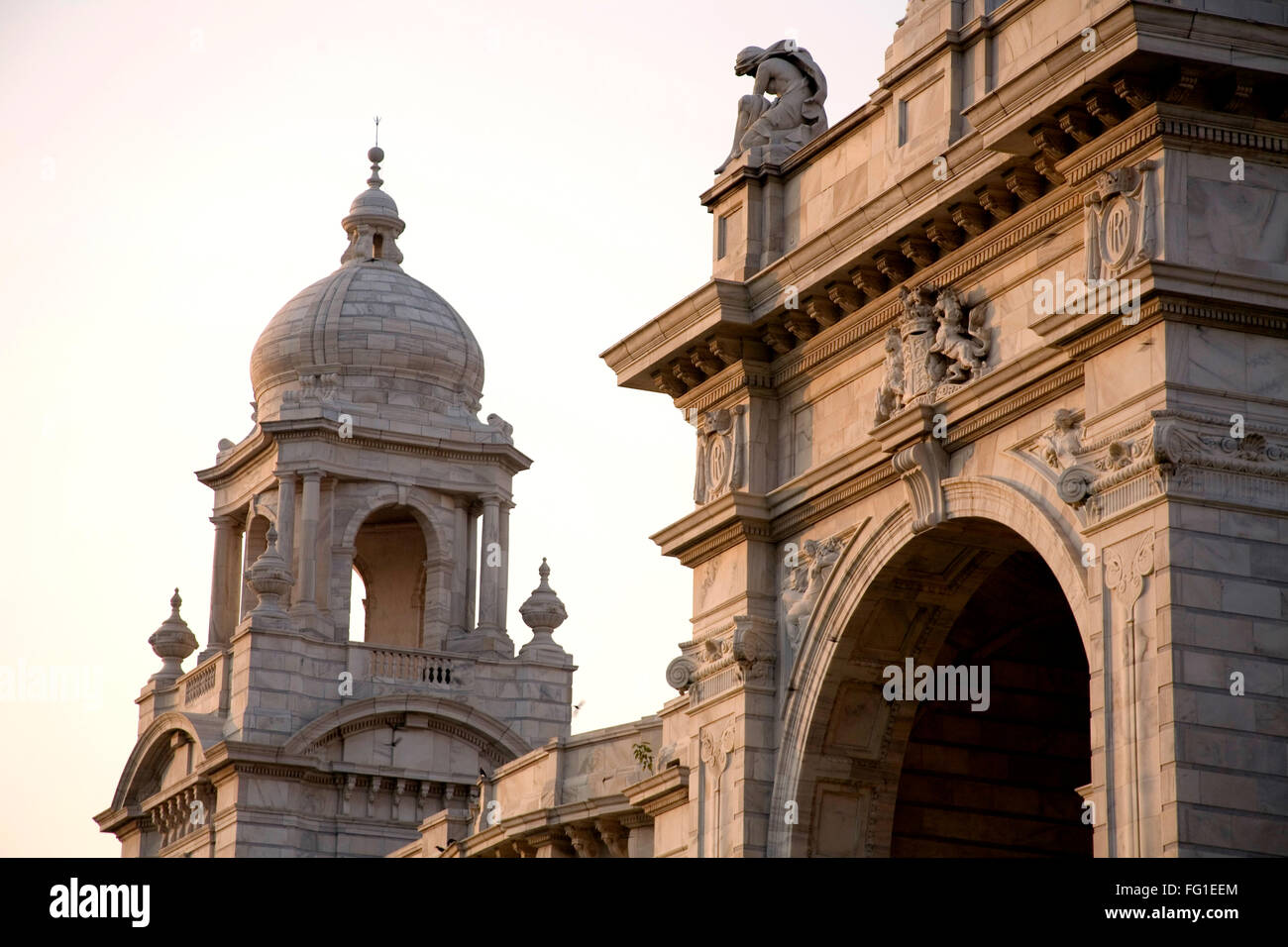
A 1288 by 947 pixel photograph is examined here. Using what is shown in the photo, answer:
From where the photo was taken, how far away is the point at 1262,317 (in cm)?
3059

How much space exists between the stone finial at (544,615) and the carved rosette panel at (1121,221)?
40.4 meters

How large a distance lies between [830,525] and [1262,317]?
7.35 metres

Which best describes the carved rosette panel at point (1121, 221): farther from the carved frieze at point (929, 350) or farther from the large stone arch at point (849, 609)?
the large stone arch at point (849, 609)

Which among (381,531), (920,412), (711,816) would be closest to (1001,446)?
(920,412)

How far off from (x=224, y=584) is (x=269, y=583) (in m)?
4.47

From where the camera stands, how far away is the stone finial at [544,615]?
2803 inches

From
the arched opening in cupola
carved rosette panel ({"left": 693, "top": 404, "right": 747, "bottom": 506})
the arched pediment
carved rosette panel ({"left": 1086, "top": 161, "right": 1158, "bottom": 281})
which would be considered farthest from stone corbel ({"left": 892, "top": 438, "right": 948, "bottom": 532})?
the arched opening in cupola

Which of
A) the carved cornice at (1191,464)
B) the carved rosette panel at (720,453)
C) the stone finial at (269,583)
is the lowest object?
the carved cornice at (1191,464)

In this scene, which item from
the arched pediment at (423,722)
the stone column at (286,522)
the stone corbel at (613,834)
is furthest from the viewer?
the stone column at (286,522)

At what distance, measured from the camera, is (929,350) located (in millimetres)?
34312

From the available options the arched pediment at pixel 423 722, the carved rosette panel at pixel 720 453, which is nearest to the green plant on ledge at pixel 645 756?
the carved rosette panel at pixel 720 453

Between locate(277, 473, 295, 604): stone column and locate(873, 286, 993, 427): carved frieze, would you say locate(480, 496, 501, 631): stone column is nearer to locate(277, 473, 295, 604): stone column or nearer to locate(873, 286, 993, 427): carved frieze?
locate(277, 473, 295, 604): stone column

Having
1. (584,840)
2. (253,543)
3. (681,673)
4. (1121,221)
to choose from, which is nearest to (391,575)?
(253,543)
